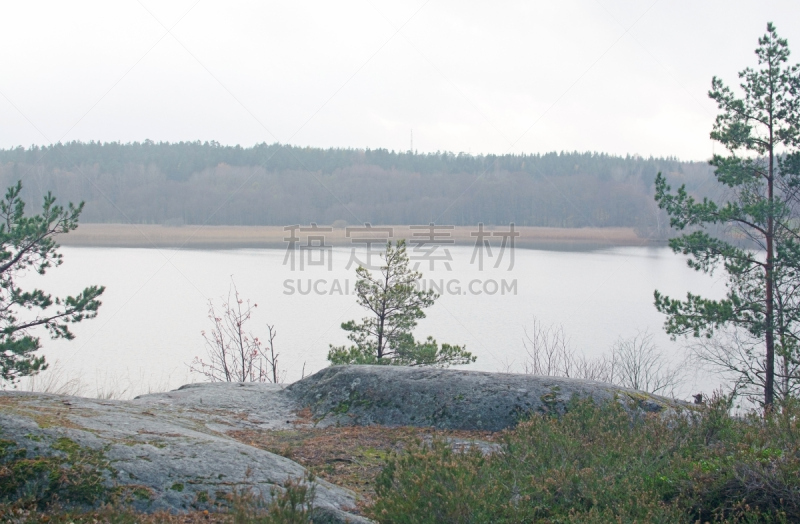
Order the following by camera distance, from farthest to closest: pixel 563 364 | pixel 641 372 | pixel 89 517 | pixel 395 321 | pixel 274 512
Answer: pixel 641 372
pixel 563 364
pixel 395 321
pixel 89 517
pixel 274 512

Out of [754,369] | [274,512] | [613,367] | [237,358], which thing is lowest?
[237,358]

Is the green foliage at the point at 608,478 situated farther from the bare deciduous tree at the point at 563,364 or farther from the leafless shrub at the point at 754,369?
the bare deciduous tree at the point at 563,364

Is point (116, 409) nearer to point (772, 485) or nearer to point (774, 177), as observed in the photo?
point (772, 485)

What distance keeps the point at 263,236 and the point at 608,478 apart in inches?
3218

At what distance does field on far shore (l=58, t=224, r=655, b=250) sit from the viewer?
7506 cm

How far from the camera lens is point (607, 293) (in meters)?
35.9

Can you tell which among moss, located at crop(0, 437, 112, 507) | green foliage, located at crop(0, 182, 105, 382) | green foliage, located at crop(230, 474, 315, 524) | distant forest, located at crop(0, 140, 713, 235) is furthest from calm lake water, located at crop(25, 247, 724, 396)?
distant forest, located at crop(0, 140, 713, 235)

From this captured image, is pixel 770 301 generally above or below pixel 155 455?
above

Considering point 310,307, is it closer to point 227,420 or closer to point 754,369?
point 754,369

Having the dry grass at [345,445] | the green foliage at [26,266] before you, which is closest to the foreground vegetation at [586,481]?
the dry grass at [345,445]

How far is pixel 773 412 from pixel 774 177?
9374mm

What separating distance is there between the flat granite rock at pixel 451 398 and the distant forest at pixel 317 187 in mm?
73539

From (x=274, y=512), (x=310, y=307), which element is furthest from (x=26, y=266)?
(x=310, y=307)

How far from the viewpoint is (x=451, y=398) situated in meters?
6.48
